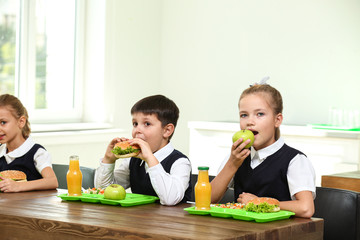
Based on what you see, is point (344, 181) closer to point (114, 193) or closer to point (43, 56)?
point (114, 193)

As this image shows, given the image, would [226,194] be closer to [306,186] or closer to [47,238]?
[306,186]

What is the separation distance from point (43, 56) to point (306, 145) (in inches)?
87.9

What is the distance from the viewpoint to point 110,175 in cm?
264

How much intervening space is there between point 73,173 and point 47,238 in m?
0.50

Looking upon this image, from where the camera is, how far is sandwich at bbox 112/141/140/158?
2334mm

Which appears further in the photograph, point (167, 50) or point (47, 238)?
point (167, 50)

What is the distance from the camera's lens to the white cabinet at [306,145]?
4.30m

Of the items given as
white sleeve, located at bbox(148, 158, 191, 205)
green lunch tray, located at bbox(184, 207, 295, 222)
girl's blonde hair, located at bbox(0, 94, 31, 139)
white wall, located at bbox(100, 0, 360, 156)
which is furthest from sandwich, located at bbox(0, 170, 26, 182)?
white wall, located at bbox(100, 0, 360, 156)

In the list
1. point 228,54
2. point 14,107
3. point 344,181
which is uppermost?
point 228,54

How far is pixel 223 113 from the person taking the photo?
5.58m

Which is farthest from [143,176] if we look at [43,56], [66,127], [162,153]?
[43,56]

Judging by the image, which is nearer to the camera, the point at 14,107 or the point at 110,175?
the point at 110,175

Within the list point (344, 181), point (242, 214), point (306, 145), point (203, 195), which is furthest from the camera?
point (306, 145)

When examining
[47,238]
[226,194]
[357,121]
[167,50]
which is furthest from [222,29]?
[47,238]
